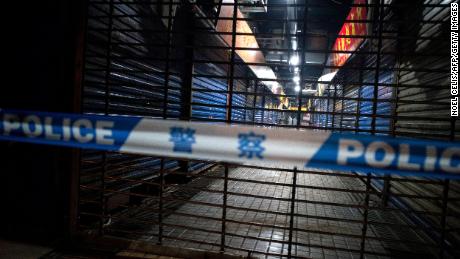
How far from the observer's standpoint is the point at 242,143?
3.11 m

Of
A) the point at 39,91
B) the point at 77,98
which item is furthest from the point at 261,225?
the point at 39,91

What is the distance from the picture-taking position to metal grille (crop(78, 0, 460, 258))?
13.2ft

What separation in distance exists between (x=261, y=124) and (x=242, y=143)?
1344 millimetres

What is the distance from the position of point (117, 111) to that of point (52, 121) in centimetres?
210

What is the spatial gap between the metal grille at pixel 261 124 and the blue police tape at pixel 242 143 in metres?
0.97

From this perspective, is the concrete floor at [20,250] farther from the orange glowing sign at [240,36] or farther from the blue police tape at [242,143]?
the orange glowing sign at [240,36]

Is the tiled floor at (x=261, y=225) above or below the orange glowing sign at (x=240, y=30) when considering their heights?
below

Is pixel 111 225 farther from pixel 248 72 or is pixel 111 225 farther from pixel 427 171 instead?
pixel 248 72

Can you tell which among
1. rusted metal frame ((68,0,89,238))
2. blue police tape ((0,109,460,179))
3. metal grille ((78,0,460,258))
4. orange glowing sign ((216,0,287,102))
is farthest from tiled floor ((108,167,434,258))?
orange glowing sign ((216,0,287,102))

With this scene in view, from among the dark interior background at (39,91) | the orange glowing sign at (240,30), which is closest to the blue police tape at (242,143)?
the dark interior background at (39,91)

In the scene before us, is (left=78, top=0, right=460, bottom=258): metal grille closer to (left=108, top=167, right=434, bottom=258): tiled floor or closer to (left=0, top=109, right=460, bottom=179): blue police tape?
(left=108, top=167, right=434, bottom=258): tiled floor

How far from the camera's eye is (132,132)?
3334mm

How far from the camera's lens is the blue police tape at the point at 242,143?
9.34 feet

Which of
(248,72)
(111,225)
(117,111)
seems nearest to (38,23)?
(117,111)
